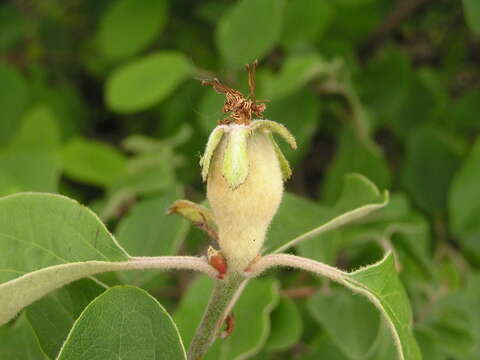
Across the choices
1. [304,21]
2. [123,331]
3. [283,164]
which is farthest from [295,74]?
[123,331]

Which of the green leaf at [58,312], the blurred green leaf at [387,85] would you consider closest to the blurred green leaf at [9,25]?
the blurred green leaf at [387,85]

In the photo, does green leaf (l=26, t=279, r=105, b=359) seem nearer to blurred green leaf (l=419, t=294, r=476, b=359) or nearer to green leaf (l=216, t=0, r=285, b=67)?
blurred green leaf (l=419, t=294, r=476, b=359)

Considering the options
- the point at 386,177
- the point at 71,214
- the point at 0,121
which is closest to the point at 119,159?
the point at 0,121

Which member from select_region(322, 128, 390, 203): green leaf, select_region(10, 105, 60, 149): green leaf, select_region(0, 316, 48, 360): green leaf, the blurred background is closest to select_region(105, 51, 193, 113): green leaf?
the blurred background

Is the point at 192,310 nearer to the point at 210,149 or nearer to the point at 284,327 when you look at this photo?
the point at 284,327

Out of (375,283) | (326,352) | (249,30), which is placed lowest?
(326,352)
